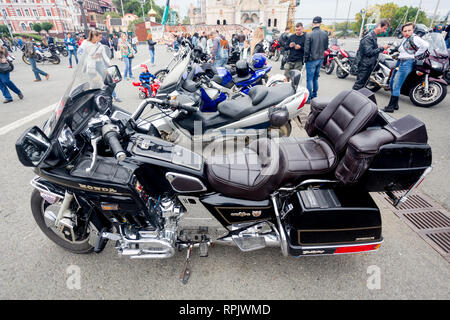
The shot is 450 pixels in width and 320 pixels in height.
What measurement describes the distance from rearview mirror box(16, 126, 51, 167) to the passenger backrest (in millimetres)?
2126

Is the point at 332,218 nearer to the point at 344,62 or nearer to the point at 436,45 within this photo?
the point at 436,45

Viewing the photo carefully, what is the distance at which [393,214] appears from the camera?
2.80 metres

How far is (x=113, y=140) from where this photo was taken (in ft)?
4.93

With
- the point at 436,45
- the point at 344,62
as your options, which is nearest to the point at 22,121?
the point at 436,45

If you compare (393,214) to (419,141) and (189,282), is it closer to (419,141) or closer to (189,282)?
(419,141)

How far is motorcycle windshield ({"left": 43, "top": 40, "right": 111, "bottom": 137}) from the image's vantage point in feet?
5.66

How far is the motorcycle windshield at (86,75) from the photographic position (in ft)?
5.66

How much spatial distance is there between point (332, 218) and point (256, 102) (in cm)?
254

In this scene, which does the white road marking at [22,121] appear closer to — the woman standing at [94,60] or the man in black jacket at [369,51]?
the woman standing at [94,60]

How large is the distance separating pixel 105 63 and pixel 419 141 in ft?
8.70

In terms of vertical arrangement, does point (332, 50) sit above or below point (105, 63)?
below

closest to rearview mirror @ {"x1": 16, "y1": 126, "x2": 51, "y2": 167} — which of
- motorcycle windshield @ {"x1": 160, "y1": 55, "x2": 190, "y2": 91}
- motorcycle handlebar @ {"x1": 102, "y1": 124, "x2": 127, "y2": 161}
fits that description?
motorcycle handlebar @ {"x1": 102, "y1": 124, "x2": 127, "y2": 161}

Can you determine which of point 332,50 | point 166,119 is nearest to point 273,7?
point 332,50

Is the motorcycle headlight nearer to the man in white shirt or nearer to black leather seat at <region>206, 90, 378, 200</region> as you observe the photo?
the man in white shirt
